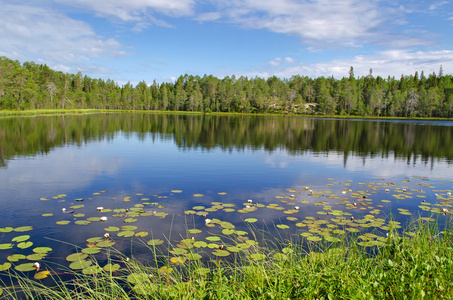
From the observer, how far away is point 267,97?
165 meters

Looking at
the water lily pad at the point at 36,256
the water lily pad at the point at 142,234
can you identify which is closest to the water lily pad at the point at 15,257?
the water lily pad at the point at 36,256

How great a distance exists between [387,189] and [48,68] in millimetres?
131634

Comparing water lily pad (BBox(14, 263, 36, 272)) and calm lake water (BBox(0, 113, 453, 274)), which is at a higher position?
calm lake water (BBox(0, 113, 453, 274))

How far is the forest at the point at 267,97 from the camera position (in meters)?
135

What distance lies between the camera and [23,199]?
483 inches

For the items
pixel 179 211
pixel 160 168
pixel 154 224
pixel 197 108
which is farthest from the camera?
pixel 197 108

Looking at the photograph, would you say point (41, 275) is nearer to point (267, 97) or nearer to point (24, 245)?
point (24, 245)

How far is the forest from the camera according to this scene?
13525cm

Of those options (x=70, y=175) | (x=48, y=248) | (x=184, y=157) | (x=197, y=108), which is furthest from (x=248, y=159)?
(x=197, y=108)

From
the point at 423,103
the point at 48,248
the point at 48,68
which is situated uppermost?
the point at 48,68

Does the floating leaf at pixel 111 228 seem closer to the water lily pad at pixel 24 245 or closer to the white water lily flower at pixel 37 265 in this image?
the water lily pad at pixel 24 245

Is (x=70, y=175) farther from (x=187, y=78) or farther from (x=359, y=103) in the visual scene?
(x=187, y=78)

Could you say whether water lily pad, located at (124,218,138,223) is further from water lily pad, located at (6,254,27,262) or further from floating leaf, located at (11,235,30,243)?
water lily pad, located at (6,254,27,262)

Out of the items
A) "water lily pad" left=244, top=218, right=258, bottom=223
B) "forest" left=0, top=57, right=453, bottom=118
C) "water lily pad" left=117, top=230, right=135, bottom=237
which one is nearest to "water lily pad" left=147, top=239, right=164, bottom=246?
"water lily pad" left=117, top=230, right=135, bottom=237
